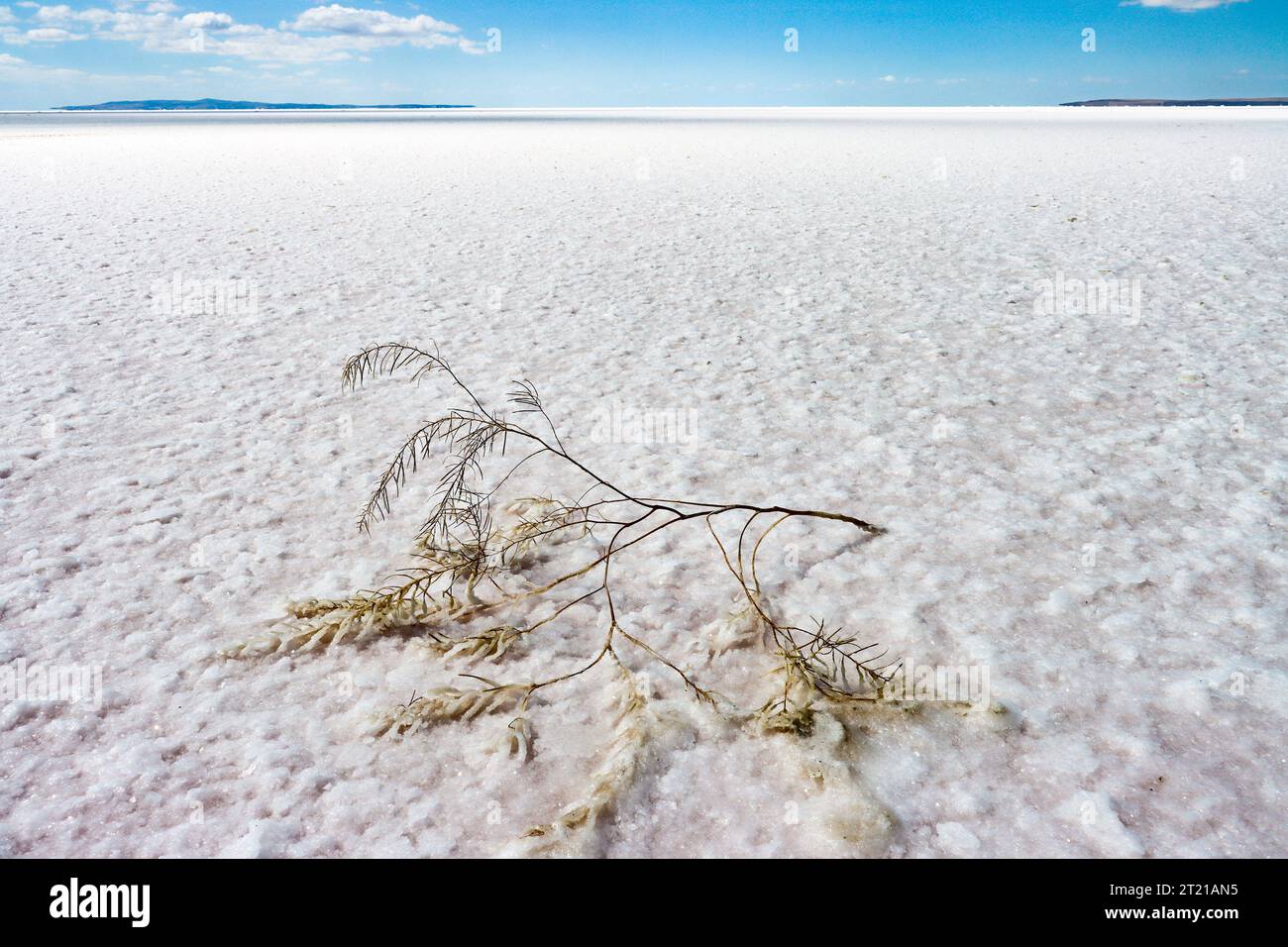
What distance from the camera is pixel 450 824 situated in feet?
5.16

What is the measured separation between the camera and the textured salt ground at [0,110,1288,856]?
5.28 feet

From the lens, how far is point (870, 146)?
1984 cm

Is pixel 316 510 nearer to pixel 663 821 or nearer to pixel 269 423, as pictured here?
pixel 269 423

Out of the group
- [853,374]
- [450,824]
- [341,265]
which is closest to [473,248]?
[341,265]

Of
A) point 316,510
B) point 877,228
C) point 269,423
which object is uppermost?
point 877,228

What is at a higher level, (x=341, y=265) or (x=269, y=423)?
(x=341, y=265)

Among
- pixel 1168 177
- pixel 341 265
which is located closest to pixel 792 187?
pixel 1168 177

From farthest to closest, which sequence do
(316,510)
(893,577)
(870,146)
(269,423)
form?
(870,146)
(269,423)
(316,510)
(893,577)

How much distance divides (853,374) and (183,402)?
11.0 ft

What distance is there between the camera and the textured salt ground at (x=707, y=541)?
1.61 metres

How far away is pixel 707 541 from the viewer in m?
2.58

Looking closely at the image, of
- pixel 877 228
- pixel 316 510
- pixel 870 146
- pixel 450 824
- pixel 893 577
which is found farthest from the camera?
pixel 870 146

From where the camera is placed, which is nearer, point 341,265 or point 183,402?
point 183,402

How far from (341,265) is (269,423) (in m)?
3.83
